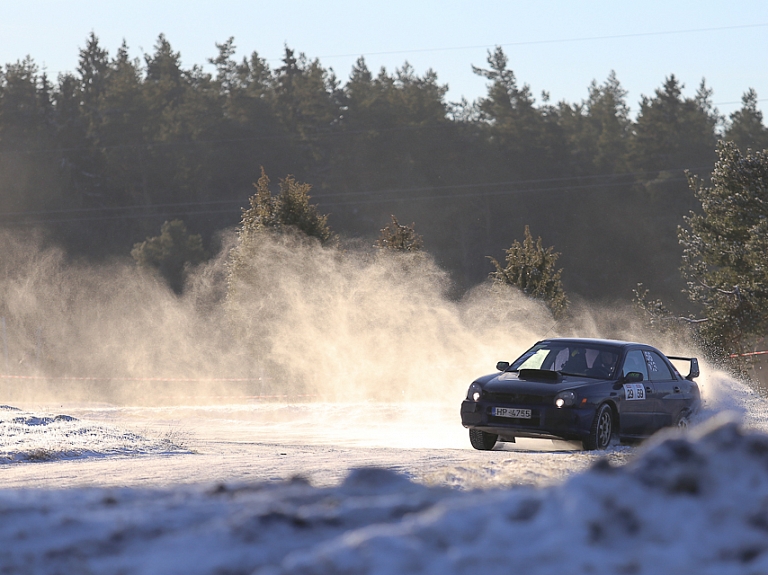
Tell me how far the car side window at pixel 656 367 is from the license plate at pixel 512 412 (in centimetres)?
248

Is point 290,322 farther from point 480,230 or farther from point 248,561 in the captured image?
point 480,230

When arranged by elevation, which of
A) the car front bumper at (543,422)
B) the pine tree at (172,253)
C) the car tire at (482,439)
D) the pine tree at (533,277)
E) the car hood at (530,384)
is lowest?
the car tire at (482,439)

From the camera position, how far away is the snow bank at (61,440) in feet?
42.7

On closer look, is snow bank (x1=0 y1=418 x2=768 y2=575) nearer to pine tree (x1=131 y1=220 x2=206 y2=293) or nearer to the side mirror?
the side mirror

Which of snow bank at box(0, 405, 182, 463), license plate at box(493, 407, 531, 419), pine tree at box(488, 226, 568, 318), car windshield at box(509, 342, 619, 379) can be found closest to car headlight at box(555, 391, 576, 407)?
license plate at box(493, 407, 531, 419)

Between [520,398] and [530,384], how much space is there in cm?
29

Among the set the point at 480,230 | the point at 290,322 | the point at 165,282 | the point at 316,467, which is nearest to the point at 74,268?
the point at 165,282

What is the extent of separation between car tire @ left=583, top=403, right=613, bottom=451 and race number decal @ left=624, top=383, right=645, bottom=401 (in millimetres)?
405

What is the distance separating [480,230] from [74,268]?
34.9m

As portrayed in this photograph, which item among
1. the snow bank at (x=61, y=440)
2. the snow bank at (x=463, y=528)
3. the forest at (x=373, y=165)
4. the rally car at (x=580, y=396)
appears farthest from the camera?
the forest at (x=373, y=165)

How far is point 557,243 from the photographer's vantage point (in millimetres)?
96562

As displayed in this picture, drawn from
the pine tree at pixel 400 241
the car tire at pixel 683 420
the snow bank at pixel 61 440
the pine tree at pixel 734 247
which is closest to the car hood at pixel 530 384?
the car tire at pixel 683 420

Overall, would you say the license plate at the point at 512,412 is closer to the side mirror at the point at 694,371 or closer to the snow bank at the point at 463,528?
the side mirror at the point at 694,371

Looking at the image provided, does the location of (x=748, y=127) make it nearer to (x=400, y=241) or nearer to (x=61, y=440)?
(x=400, y=241)
